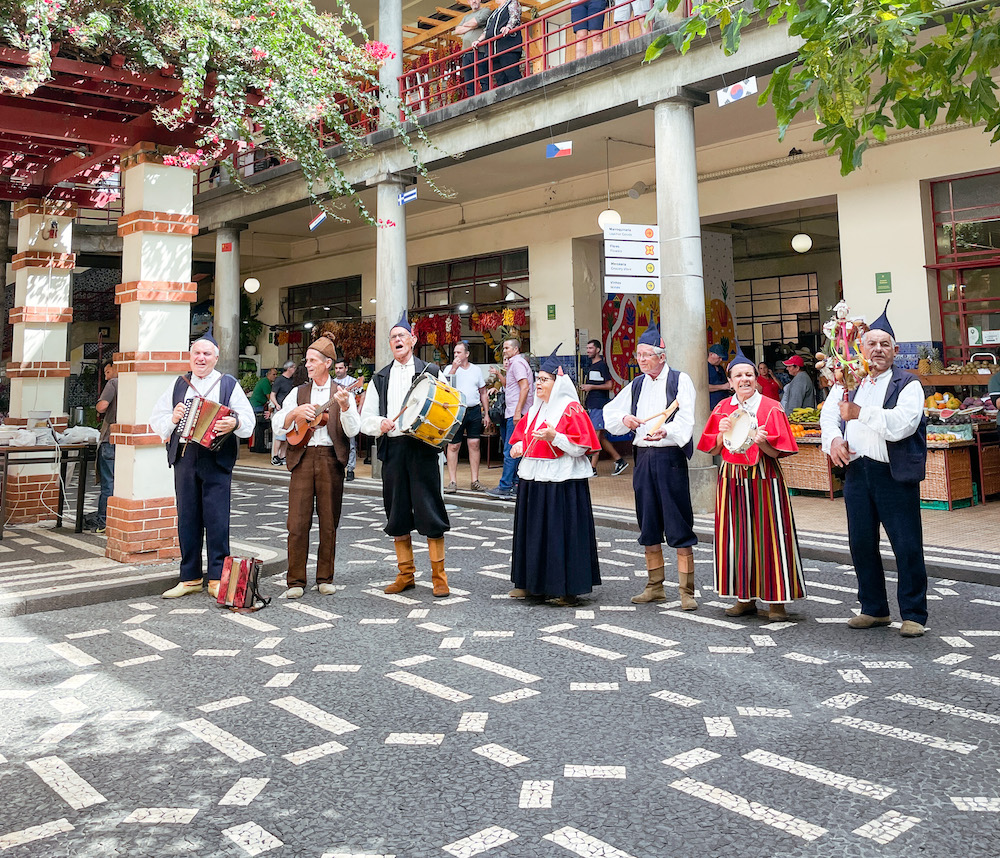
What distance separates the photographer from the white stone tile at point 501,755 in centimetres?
342

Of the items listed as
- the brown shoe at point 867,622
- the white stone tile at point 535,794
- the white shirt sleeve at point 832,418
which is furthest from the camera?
the white shirt sleeve at point 832,418

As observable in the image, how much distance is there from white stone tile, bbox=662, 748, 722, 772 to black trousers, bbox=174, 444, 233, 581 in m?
4.10

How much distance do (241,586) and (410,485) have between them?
140cm

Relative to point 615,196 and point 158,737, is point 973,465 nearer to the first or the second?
point 615,196

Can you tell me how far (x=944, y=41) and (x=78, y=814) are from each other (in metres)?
5.42

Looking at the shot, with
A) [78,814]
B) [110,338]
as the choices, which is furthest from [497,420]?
[110,338]

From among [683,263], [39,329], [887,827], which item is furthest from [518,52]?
[887,827]

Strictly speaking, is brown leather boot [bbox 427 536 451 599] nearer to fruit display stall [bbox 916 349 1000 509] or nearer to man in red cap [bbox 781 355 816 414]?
fruit display stall [bbox 916 349 1000 509]

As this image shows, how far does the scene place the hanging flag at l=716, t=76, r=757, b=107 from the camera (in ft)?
29.4

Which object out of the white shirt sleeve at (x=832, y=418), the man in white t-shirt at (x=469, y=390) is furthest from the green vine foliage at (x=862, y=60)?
the man in white t-shirt at (x=469, y=390)

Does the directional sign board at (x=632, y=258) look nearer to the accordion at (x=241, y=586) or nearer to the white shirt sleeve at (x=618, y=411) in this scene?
the white shirt sleeve at (x=618, y=411)

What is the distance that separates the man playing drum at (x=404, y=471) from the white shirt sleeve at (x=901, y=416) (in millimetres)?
2985

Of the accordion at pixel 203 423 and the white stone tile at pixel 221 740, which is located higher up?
the accordion at pixel 203 423

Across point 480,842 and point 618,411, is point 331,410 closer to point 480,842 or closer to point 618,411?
point 618,411
